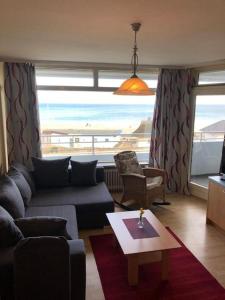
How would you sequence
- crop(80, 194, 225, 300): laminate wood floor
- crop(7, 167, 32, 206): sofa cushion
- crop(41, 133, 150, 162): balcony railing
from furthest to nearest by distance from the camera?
crop(41, 133, 150, 162): balcony railing → crop(7, 167, 32, 206): sofa cushion → crop(80, 194, 225, 300): laminate wood floor

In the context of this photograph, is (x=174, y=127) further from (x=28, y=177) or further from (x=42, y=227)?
(x=42, y=227)

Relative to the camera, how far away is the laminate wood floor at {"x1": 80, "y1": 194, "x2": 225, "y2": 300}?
2.72m

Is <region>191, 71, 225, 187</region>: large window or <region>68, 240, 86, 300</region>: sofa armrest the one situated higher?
<region>191, 71, 225, 187</region>: large window

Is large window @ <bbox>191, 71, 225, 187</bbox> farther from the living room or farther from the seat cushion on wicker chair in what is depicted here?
the seat cushion on wicker chair

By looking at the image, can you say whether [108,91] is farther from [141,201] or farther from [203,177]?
[203,177]

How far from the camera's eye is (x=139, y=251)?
2439 millimetres

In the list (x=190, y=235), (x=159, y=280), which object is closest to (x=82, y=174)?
(x=190, y=235)

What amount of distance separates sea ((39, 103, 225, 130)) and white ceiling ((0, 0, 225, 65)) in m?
1.18

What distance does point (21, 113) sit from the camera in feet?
14.9

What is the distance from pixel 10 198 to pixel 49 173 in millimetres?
1408

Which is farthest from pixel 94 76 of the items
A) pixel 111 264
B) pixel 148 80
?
pixel 111 264

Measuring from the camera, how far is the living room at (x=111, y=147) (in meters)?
2.05

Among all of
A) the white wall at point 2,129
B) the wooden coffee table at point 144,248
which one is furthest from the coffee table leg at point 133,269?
the white wall at point 2,129

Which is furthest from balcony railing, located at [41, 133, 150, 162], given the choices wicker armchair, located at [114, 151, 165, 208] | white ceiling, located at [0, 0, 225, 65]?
white ceiling, located at [0, 0, 225, 65]
